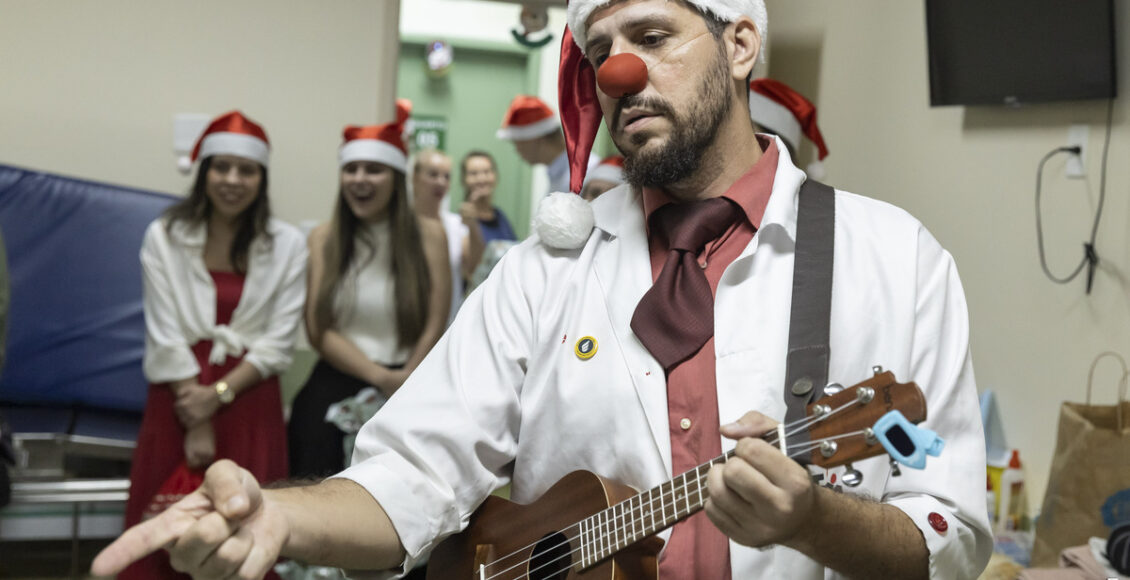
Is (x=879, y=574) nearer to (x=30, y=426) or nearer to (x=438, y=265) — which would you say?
(x=438, y=265)

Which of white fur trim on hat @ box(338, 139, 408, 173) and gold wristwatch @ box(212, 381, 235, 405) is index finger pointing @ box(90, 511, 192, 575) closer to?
gold wristwatch @ box(212, 381, 235, 405)

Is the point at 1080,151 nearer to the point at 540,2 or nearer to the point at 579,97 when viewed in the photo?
the point at 579,97

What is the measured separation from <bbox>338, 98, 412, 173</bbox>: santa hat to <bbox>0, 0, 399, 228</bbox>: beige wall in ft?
3.50

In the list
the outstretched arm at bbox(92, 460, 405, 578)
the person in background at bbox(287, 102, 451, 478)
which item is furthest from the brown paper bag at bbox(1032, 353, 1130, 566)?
the person in background at bbox(287, 102, 451, 478)

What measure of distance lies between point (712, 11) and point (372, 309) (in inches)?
92.9

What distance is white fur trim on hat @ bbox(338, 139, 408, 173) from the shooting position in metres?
3.89

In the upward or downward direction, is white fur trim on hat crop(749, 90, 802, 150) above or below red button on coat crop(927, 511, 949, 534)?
above

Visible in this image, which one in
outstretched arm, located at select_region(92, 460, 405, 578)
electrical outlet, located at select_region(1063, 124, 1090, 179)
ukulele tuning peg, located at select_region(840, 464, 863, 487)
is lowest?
outstretched arm, located at select_region(92, 460, 405, 578)

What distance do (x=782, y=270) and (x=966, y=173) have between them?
7.47 ft

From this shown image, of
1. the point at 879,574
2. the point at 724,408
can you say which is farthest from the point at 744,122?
the point at 879,574

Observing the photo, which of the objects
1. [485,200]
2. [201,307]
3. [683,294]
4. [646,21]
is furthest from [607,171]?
[683,294]

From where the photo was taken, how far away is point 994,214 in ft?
10.9

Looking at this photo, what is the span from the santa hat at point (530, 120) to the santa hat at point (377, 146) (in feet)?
2.30

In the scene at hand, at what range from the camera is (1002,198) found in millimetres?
3297
